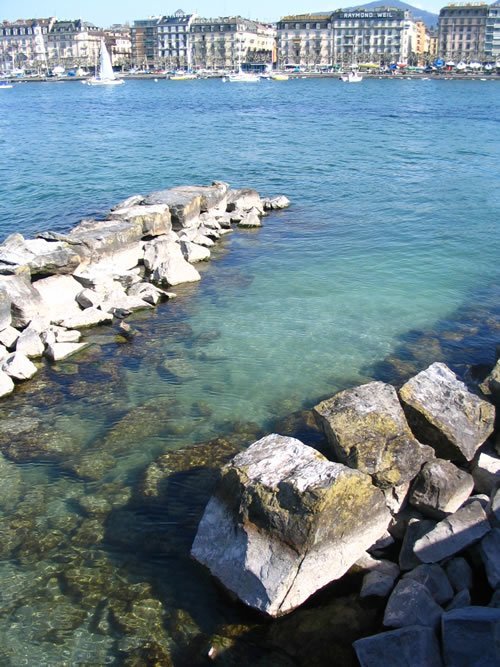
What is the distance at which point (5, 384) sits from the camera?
37.6ft

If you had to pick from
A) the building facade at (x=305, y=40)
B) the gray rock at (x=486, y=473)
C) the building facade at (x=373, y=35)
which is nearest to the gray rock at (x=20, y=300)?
the gray rock at (x=486, y=473)

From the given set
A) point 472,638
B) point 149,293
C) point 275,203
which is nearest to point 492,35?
point 275,203

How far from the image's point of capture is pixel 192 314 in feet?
49.1

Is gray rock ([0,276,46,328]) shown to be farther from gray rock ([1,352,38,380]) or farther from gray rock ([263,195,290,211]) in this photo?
gray rock ([263,195,290,211])

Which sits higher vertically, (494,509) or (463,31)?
(463,31)

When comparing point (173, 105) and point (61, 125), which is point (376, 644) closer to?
point (61, 125)

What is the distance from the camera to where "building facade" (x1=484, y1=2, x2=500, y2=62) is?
17725 cm

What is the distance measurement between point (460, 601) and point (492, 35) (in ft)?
669

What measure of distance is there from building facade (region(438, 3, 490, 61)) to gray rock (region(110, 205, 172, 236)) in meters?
188

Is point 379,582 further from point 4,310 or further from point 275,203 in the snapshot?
point 275,203

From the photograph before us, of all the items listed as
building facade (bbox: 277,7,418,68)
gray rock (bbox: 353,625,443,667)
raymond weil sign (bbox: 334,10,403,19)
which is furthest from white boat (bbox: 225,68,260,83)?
gray rock (bbox: 353,625,443,667)

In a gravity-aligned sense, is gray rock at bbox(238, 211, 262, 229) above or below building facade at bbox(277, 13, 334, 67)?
below

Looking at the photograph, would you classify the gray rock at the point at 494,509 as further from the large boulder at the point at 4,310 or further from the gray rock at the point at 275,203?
the gray rock at the point at 275,203

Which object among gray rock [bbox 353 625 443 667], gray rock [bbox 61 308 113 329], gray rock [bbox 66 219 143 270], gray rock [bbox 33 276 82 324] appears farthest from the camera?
gray rock [bbox 66 219 143 270]
